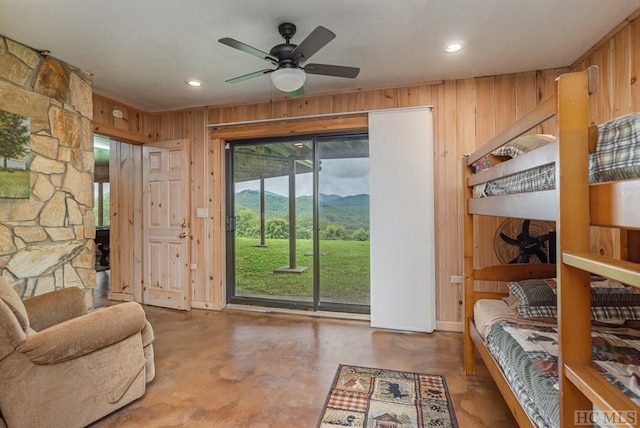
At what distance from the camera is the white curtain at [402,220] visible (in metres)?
3.07

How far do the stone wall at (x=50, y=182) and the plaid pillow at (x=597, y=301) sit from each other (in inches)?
142

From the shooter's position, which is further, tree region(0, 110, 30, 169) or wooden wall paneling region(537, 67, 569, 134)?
wooden wall paneling region(537, 67, 569, 134)

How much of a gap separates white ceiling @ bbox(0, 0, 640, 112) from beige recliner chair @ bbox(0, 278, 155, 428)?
5.97ft

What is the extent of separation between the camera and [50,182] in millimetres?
2617

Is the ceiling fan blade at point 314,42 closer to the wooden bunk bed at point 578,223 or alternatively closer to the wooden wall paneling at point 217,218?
the wooden bunk bed at point 578,223

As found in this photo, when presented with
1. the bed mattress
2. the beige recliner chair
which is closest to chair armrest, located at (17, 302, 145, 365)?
the beige recliner chair

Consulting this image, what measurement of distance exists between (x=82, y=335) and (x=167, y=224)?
7.92 ft

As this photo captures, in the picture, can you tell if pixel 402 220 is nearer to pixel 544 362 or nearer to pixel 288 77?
pixel 288 77

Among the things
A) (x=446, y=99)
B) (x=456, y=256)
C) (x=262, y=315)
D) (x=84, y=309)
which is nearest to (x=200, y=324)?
(x=262, y=315)

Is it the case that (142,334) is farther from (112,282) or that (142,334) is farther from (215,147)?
(112,282)

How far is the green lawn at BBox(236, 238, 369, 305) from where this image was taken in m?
3.63

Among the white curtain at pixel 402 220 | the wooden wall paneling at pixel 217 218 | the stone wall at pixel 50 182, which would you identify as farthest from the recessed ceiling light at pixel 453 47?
the stone wall at pixel 50 182

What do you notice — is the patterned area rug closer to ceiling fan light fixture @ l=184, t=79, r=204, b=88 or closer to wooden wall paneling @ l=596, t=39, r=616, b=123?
wooden wall paneling @ l=596, t=39, r=616, b=123

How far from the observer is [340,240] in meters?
3.64
